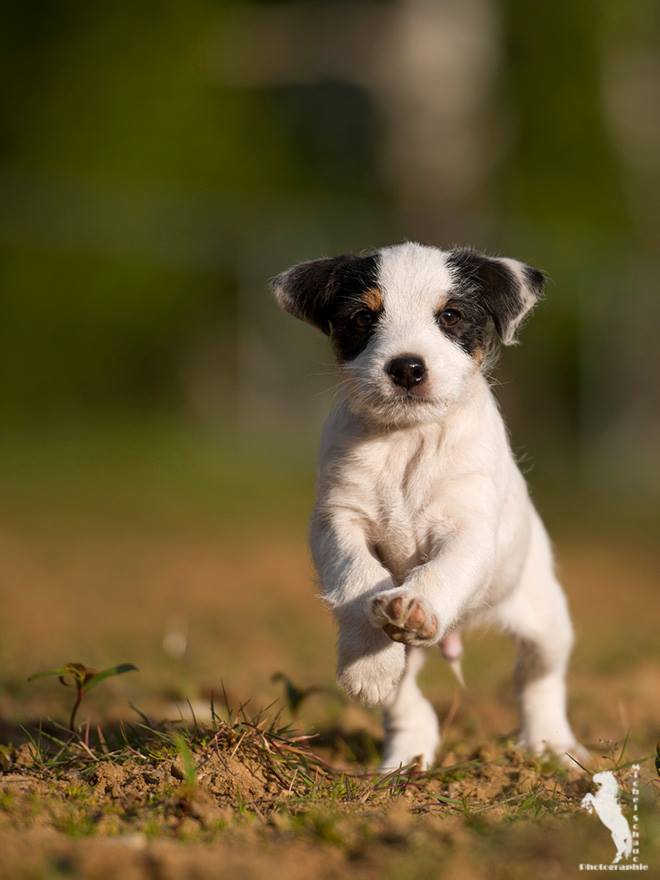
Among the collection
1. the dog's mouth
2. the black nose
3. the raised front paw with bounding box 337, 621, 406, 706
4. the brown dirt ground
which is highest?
the black nose

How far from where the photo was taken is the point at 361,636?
4.34 metres

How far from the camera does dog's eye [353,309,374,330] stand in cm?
493

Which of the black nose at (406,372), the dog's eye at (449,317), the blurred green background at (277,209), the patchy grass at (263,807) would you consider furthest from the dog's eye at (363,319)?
the blurred green background at (277,209)

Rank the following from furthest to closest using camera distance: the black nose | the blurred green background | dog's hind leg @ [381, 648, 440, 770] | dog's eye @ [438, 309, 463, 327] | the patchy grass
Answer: the blurred green background, dog's hind leg @ [381, 648, 440, 770], dog's eye @ [438, 309, 463, 327], the black nose, the patchy grass


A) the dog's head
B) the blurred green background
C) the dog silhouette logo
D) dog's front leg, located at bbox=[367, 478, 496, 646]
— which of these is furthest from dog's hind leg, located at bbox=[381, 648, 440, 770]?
the blurred green background

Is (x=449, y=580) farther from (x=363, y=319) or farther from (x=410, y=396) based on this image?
(x=363, y=319)

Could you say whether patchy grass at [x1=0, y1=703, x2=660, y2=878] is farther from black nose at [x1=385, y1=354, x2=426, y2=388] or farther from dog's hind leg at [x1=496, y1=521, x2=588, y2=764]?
black nose at [x1=385, y1=354, x2=426, y2=388]

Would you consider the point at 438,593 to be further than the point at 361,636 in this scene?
No

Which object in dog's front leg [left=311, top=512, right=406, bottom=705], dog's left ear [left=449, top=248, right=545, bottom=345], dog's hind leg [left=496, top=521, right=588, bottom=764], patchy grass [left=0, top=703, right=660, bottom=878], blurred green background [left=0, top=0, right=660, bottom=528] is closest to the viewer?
patchy grass [left=0, top=703, right=660, bottom=878]

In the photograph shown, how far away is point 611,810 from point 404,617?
2.62 ft

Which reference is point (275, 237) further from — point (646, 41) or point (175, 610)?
point (175, 610)

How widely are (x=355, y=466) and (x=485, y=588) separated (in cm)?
63

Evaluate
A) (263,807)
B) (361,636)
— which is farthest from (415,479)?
(263,807)

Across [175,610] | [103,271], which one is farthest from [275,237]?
[175,610]
